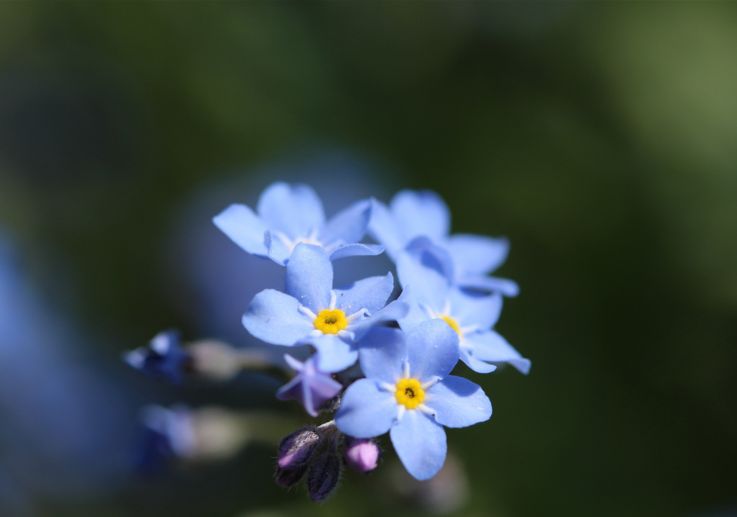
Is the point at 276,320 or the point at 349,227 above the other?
the point at 349,227

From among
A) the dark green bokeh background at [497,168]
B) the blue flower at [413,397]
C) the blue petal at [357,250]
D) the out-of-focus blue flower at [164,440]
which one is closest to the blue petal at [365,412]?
the blue flower at [413,397]

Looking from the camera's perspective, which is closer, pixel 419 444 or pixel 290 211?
pixel 419 444

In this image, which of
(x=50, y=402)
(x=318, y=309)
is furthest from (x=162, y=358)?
(x=50, y=402)

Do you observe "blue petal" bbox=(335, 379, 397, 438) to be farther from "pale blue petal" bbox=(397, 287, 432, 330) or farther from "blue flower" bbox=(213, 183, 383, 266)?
"blue flower" bbox=(213, 183, 383, 266)

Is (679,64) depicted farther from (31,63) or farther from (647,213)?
(31,63)

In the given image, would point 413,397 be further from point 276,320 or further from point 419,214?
point 419,214

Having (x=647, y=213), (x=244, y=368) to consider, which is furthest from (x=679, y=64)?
(x=244, y=368)
